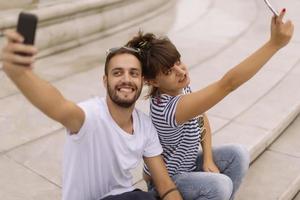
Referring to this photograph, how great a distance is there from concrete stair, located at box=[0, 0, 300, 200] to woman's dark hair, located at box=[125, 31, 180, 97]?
1.06 m

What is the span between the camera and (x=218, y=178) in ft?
7.74

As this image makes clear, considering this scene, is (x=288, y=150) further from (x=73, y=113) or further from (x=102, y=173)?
(x=73, y=113)

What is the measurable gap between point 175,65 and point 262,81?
2.74m

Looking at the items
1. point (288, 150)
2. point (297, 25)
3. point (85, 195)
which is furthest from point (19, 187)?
point (297, 25)

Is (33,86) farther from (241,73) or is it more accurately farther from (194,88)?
(194,88)

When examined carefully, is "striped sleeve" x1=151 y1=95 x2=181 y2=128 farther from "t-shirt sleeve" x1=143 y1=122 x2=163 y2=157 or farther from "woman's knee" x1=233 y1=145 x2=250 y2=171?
"woman's knee" x1=233 y1=145 x2=250 y2=171

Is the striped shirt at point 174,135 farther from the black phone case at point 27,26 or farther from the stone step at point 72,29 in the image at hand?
the stone step at point 72,29

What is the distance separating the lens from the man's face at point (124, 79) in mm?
1948

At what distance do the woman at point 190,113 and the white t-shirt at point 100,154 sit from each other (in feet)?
0.64

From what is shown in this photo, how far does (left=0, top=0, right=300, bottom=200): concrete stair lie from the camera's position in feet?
10.2

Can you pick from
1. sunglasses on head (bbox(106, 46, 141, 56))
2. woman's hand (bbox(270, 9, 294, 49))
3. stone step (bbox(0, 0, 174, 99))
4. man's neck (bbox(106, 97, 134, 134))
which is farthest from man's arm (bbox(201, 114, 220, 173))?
stone step (bbox(0, 0, 174, 99))

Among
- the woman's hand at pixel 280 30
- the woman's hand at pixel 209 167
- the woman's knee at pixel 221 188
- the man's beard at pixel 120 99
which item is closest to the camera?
the woman's hand at pixel 280 30

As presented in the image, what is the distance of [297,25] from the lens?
22.5ft

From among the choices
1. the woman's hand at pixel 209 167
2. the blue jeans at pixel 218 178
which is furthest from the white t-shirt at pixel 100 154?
the woman's hand at pixel 209 167
